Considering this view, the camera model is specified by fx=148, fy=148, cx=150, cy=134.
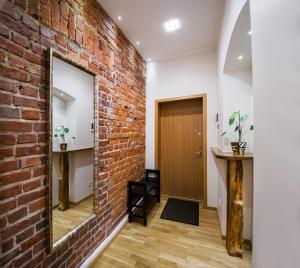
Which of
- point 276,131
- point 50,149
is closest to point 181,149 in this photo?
point 50,149

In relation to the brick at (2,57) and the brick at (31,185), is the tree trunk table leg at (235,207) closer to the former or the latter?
the brick at (31,185)

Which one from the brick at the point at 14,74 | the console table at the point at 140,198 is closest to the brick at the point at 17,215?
the brick at the point at 14,74

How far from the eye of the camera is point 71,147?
1446 mm

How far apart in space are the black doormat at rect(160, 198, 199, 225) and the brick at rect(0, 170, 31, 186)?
2083mm

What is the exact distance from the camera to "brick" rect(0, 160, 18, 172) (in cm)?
87

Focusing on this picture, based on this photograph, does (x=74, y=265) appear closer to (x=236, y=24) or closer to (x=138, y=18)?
(x=236, y=24)

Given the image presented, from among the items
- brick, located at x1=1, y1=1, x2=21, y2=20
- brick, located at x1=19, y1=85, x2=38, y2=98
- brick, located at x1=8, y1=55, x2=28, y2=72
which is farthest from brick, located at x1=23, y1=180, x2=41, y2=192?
brick, located at x1=1, y1=1, x2=21, y2=20

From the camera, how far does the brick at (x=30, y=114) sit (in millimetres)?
991

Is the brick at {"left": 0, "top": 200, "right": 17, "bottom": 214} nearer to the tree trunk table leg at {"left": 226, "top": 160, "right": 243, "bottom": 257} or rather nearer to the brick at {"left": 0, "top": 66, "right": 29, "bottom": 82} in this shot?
the brick at {"left": 0, "top": 66, "right": 29, "bottom": 82}

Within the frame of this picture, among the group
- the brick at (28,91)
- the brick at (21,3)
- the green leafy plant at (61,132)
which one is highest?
the brick at (21,3)

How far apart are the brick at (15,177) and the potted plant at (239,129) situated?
1954 millimetres

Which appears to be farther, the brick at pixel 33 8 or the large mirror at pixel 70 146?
the large mirror at pixel 70 146

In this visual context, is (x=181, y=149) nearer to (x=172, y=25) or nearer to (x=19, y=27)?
(x=172, y=25)

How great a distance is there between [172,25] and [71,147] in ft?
6.90
